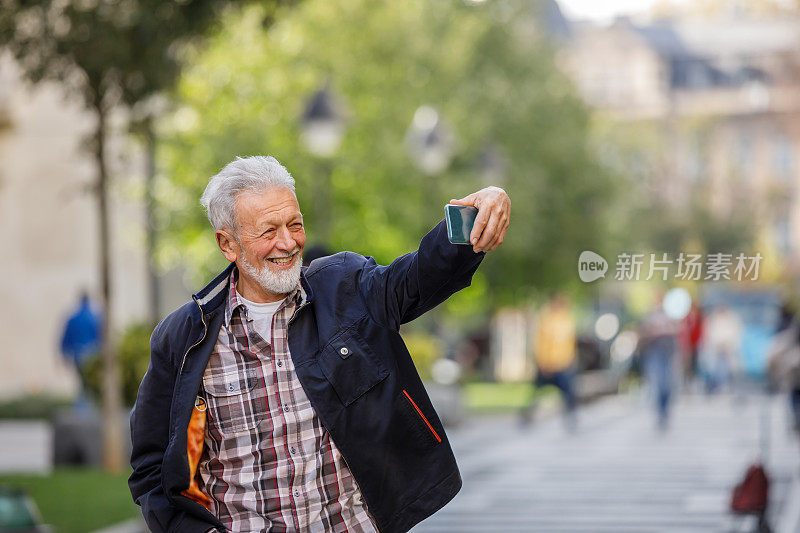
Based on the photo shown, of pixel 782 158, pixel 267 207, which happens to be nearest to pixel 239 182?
pixel 267 207

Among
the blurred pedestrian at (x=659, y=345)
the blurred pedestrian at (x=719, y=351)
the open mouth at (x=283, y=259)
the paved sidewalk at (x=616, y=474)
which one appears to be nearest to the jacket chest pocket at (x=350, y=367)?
the open mouth at (x=283, y=259)

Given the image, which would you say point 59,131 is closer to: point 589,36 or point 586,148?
point 586,148

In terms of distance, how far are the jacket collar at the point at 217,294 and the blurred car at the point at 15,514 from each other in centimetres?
316

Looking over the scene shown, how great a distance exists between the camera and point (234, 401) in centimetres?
387

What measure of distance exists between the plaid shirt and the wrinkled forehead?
0.75ft

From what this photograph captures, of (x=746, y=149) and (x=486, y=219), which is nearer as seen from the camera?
(x=486, y=219)

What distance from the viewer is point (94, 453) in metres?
15.4

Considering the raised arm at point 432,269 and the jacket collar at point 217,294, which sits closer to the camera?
the raised arm at point 432,269

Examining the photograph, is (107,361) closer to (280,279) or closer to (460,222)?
(280,279)

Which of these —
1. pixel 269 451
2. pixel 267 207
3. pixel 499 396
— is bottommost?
pixel 499 396

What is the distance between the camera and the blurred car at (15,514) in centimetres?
676

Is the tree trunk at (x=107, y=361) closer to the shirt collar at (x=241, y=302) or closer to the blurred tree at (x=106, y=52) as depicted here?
the blurred tree at (x=106, y=52)

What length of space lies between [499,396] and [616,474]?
16702mm

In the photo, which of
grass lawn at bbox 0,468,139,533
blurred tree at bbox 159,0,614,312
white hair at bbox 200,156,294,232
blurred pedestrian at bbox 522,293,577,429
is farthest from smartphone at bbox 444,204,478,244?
blurred tree at bbox 159,0,614,312
